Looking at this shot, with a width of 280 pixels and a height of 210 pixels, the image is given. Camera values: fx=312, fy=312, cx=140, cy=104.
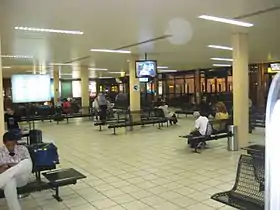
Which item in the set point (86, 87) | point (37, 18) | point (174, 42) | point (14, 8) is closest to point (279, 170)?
point (14, 8)

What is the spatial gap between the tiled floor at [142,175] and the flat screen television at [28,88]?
5.63 feet

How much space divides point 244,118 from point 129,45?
4.32 m

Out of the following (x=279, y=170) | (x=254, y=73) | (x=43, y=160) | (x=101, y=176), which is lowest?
(x=101, y=176)

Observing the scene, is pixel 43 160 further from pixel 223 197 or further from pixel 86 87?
pixel 86 87

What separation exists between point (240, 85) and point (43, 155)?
18.4 feet

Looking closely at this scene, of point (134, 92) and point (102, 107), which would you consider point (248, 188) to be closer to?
point (134, 92)

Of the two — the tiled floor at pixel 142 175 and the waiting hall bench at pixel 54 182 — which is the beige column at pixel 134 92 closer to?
the tiled floor at pixel 142 175

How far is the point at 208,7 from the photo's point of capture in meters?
5.43

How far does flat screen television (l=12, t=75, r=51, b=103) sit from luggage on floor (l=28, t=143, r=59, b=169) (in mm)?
4485

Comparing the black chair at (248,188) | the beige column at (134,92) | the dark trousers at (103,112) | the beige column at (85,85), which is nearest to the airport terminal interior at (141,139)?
the black chair at (248,188)

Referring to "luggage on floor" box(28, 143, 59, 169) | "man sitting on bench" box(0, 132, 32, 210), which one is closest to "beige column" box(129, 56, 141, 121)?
"luggage on floor" box(28, 143, 59, 169)

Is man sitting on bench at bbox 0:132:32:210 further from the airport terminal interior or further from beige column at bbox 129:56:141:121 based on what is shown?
beige column at bbox 129:56:141:121

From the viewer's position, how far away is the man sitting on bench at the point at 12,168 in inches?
158

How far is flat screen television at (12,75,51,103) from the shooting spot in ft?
29.8
